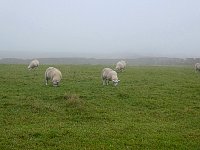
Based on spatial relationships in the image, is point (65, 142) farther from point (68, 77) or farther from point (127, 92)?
point (68, 77)

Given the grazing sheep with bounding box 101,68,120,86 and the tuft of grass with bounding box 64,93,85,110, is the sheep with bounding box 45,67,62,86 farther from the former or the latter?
the tuft of grass with bounding box 64,93,85,110

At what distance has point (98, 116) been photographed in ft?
64.7

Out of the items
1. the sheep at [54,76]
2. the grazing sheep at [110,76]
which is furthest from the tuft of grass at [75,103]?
the grazing sheep at [110,76]

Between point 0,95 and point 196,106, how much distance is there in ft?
42.1

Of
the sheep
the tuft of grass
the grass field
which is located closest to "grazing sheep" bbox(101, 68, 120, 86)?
the grass field

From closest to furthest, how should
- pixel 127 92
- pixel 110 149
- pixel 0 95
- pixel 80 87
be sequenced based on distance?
pixel 110 149 → pixel 0 95 → pixel 127 92 → pixel 80 87

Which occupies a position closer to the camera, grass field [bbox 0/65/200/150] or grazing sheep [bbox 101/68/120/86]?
grass field [bbox 0/65/200/150]

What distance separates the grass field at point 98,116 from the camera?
15367 mm

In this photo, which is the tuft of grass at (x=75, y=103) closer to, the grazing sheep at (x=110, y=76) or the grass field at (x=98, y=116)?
the grass field at (x=98, y=116)

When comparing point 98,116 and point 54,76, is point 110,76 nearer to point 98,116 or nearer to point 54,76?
point 54,76

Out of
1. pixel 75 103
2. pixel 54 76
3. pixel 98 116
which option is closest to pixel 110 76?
pixel 54 76

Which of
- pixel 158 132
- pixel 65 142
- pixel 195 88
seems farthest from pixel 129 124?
pixel 195 88

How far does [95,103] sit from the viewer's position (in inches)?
909

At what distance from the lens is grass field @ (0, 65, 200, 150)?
605 inches
